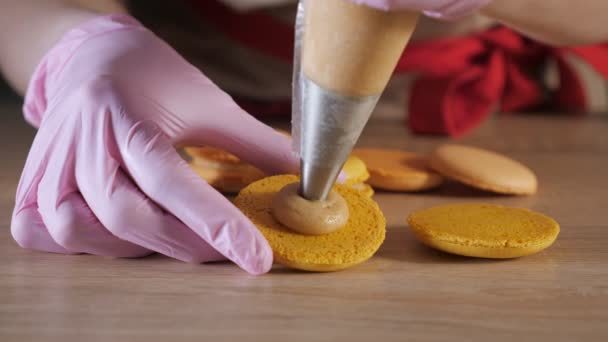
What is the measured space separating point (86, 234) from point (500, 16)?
1.94ft

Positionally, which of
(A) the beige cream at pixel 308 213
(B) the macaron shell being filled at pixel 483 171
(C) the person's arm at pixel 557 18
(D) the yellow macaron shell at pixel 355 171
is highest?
(C) the person's arm at pixel 557 18

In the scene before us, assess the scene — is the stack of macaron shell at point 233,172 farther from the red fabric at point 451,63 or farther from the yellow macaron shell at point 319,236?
the red fabric at point 451,63

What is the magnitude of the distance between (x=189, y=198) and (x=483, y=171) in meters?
0.53

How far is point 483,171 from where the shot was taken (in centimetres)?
121

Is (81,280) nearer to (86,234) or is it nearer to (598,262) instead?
(86,234)

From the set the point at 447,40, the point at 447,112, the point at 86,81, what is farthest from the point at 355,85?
the point at 447,40

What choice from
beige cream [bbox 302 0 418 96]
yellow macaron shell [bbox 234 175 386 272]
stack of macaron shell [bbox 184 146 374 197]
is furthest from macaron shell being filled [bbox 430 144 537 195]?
beige cream [bbox 302 0 418 96]

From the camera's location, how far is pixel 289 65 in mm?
1816

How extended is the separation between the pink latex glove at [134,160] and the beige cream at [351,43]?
22 centimetres

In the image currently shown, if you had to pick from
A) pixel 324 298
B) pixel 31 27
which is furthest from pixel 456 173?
pixel 31 27

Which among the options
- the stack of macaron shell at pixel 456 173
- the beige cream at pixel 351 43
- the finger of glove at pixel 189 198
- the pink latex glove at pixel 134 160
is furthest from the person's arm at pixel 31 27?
the beige cream at pixel 351 43

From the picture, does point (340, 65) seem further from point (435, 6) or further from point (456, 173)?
point (456, 173)

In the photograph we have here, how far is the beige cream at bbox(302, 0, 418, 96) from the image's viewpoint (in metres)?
0.69

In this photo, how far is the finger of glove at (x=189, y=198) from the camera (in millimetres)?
850
